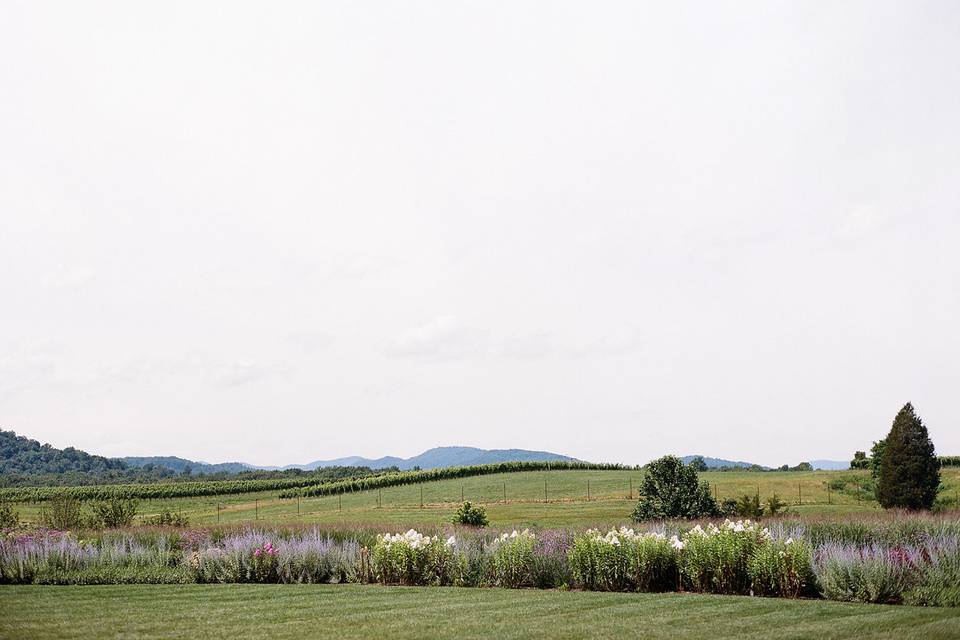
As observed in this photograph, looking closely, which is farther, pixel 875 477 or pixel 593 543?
pixel 875 477

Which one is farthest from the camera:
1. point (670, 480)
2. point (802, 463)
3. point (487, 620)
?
point (802, 463)

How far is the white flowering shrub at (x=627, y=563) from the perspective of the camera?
44.1 feet

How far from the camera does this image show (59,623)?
406 inches


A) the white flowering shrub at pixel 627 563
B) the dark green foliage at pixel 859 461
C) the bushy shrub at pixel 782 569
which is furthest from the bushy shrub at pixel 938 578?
the dark green foliage at pixel 859 461

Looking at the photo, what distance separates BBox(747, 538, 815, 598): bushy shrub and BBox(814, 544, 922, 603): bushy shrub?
Answer: 0.20m

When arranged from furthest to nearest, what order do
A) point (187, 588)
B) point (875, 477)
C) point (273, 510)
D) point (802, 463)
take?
point (802, 463)
point (273, 510)
point (875, 477)
point (187, 588)

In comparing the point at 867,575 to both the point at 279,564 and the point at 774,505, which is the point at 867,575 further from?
the point at 774,505

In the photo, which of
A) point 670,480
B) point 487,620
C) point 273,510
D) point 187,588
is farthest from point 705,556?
point 273,510

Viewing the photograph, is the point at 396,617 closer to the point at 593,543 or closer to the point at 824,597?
the point at 593,543

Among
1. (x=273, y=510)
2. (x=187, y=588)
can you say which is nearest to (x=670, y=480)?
(x=187, y=588)

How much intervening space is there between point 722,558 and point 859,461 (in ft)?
158

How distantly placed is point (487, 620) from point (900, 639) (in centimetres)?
438

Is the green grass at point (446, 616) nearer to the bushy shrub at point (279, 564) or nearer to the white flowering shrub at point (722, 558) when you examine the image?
the white flowering shrub at point (722, 558)

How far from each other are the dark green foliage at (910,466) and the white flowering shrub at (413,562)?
2419 centimetres
